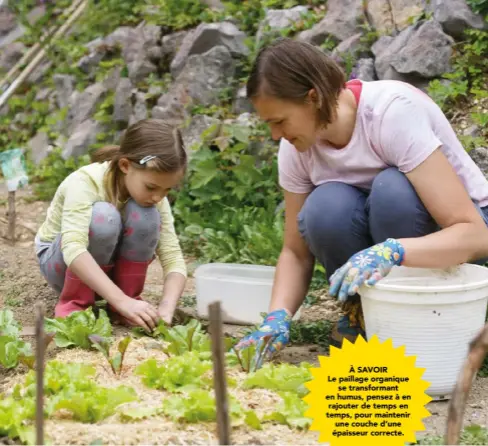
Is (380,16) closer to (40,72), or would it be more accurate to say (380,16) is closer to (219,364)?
(40,72)

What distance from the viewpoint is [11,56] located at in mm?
8227

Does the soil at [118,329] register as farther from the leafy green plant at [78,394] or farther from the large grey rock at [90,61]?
the large grey rock at [90,61]

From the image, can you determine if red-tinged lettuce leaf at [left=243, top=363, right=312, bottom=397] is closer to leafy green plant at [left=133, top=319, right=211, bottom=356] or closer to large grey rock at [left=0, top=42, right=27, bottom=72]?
leafy green plant at [left=133, top=319, right=211, bottom=356]

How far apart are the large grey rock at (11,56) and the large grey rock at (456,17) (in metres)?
4.57

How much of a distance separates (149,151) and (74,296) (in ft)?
1.99

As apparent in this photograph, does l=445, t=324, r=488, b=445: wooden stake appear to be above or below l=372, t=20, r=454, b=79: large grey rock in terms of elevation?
above

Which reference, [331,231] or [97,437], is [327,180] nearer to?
[331,231]

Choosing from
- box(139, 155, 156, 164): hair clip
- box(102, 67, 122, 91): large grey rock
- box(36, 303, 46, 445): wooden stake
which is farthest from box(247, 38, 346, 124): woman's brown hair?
box(102, 67, 122, 91): large grey rock

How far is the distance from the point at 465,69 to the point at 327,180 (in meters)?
2.02

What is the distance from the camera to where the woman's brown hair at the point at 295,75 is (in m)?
2.60

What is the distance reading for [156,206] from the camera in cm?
337

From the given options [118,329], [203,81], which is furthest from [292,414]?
[203,81]

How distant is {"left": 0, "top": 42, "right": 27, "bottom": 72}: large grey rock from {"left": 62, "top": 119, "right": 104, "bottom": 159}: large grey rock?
2000mm

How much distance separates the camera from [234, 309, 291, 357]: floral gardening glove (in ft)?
8.78
